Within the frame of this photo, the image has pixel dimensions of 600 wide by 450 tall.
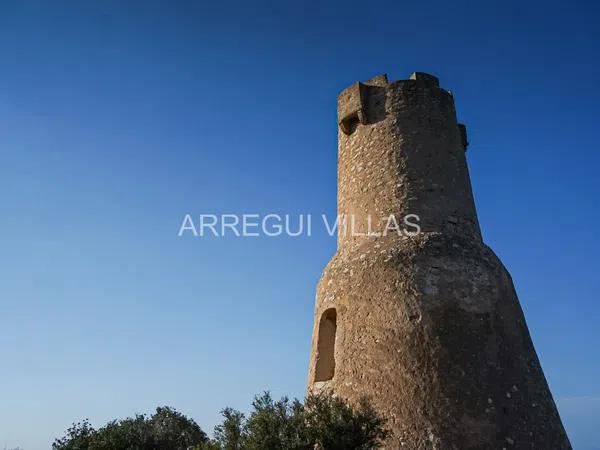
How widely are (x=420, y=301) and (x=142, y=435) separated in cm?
1369

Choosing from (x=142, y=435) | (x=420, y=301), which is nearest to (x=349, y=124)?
(x=420, y=301)

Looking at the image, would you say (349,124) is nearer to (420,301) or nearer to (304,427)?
(420,301)

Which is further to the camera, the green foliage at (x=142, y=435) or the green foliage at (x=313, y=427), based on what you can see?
the green foliage at (x=142, y=435)

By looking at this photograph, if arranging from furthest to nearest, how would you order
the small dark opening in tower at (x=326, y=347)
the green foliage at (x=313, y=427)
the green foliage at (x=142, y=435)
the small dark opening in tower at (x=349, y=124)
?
the green foliage at (x=142, y=435), the small dark opening in tower at (x=349, y=124), the small dark opening in tower at (x=326, y=347), the green foliage at (x=313, y=427)


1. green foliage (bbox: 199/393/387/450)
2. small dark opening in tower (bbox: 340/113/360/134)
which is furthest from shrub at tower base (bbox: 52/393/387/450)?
small dark opening in tower (bbox: 340/113/360/134)

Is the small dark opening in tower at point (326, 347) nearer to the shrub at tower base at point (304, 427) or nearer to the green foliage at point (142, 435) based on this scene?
the shrub at tower base at point (304, 427)

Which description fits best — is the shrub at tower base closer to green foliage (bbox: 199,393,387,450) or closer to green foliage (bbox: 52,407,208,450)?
green foliage (bbox: 199,393,387,450)

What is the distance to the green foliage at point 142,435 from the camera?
17.1 metres

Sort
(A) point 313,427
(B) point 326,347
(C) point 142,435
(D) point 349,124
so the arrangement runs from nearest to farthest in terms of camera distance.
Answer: (A) point 313,427
(B) point 326,347
(D) point 349,124
(C) point 142,435

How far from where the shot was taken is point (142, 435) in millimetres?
18734

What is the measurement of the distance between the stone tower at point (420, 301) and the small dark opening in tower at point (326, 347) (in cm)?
2

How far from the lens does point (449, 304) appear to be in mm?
9297

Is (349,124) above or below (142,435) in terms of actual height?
above

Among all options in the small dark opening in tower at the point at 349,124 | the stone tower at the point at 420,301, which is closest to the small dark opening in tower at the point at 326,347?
the stone tower at the point at 420,301
